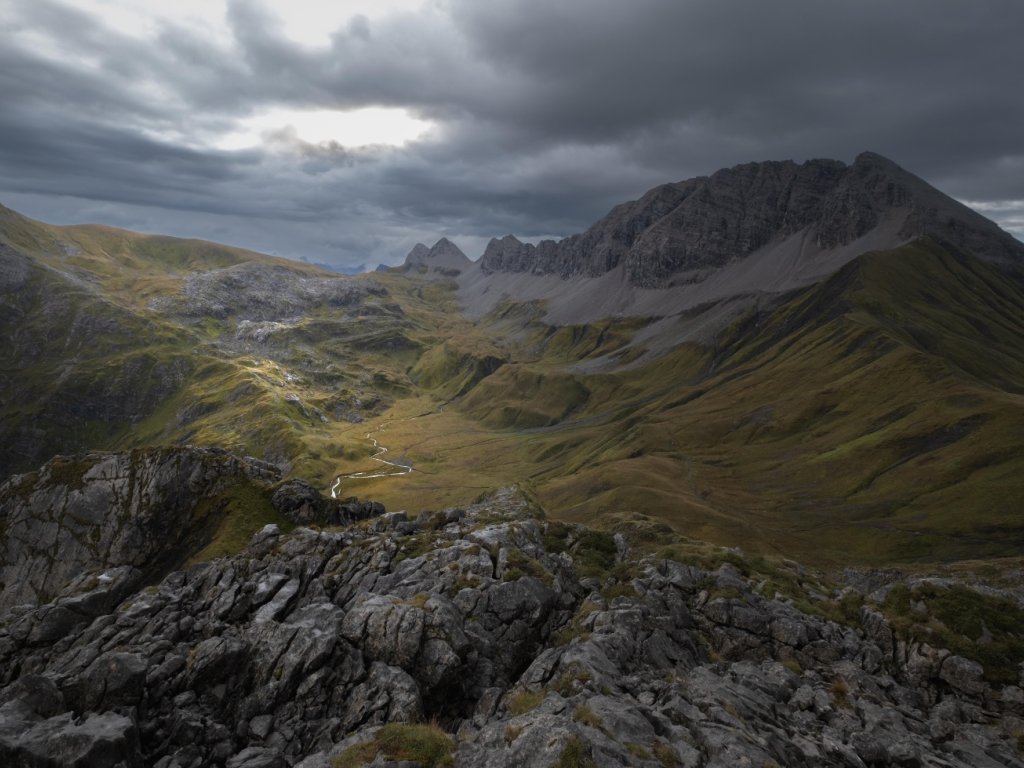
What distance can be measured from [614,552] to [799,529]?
116m

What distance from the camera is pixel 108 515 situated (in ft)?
290

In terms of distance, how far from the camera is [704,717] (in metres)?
26.0

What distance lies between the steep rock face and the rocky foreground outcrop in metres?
36.9

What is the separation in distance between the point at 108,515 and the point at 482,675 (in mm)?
83307

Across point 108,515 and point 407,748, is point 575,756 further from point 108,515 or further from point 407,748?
point 108,515

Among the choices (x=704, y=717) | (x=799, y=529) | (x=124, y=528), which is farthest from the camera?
(x=799, y=529)

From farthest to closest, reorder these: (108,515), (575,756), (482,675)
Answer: (108,515) < (482,675) < (575,756)

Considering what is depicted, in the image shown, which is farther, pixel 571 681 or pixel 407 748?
pixel 571 681

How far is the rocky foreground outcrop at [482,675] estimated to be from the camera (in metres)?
24.5

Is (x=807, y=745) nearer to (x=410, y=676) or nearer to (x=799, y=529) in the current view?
(x=410, y=676)

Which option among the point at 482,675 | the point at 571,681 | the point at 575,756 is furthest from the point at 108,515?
the point at 575,756

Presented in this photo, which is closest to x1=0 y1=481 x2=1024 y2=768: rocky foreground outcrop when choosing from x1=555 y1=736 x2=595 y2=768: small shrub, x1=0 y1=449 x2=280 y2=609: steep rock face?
x1=555 y1=736 x2=595 y2=768: small shrub

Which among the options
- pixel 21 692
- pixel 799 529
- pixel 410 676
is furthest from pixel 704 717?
pixel 799 529

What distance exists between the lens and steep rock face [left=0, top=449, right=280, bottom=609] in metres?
84.1
